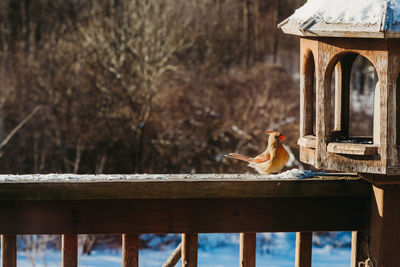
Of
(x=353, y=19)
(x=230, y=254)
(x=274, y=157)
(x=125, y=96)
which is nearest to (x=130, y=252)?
(x=274, y=157)

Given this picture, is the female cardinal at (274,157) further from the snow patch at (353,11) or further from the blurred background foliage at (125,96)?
the blurred background foliage at (125,96)

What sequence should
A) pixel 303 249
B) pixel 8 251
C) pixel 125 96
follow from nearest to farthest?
pixel 8 251 < pixel 303 249 < pixel 125 96

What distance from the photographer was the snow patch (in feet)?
6.22

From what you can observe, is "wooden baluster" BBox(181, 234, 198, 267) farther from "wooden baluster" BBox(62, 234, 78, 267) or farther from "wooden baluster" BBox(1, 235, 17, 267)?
"wooden baluster" BBox(1, 235, 17, 267)

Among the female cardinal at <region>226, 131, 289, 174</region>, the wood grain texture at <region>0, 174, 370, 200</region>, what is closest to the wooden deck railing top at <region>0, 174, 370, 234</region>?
the wood grain texture at <region>0, 174, 370, 200</region>

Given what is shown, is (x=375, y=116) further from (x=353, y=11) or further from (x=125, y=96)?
(x=125, y=96)

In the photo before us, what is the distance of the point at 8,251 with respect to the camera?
1888mm

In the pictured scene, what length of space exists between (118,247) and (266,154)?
744cm

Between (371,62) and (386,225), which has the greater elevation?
(371,62)

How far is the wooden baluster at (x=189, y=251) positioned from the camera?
6.34 feet

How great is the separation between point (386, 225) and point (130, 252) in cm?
83

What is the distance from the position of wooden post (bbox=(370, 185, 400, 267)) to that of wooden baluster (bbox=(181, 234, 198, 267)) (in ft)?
1.97

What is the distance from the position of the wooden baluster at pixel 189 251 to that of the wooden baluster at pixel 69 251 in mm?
346

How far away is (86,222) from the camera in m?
1.90
